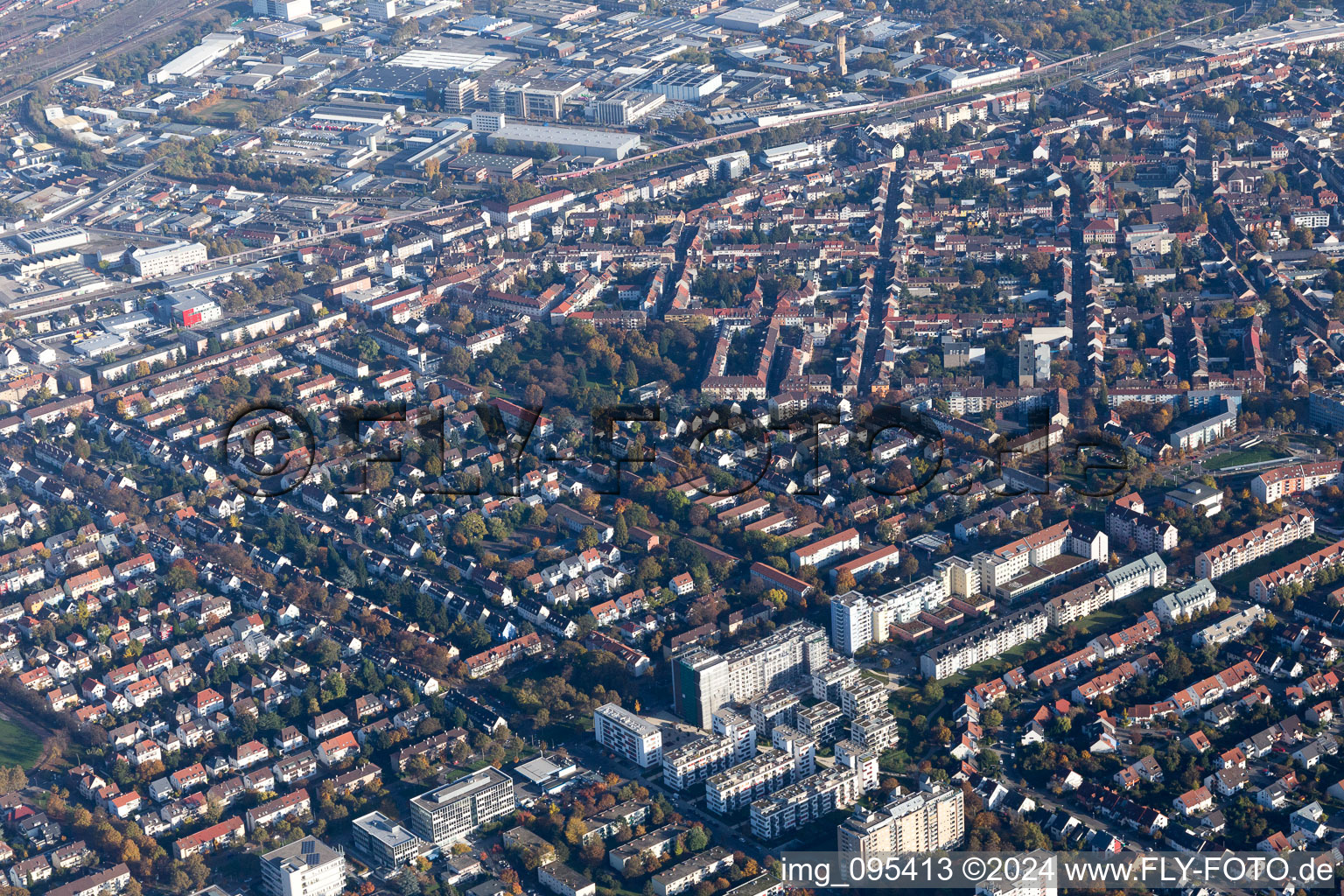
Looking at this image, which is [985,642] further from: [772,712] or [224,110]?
[224,110]

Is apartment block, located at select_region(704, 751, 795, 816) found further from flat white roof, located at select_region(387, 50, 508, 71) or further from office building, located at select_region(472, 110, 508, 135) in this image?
flat white roof, located at select_region(387, 50, 508, 71)

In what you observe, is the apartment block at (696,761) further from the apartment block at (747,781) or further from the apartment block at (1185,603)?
the apartment block at (1185,603)

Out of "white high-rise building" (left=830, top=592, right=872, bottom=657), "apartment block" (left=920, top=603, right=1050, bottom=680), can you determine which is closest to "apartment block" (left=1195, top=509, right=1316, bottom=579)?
"apartment block" (left=920, top=603, right=1050, bottom=680)

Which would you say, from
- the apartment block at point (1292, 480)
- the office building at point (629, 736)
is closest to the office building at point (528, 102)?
the apartment block at point (1292, 480)

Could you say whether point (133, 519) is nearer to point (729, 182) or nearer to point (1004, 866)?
point (1004, 866)

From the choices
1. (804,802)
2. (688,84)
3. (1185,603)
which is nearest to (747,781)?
(804,802)
